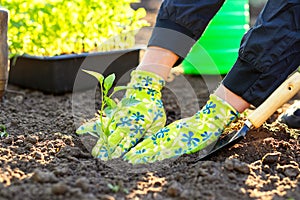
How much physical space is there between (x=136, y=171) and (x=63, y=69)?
1.09 m

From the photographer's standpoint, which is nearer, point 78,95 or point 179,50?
point 179,50

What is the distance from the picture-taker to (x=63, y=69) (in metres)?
2.50

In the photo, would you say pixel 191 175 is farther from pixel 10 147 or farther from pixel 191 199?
pixel 10 147

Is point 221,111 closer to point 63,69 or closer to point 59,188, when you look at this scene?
point 59,188

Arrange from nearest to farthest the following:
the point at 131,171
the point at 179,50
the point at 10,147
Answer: the point at 131,171 → the point at 10,147 → the point at 179,50

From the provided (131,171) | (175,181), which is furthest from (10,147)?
(175,181)

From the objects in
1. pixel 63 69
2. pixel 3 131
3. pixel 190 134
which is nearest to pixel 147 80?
pixel 190 134

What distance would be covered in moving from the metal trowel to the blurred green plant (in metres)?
1.09

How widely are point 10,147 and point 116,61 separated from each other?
1052 mm

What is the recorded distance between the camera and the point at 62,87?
2.53 metres

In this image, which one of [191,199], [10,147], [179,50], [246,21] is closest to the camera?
[191,199]

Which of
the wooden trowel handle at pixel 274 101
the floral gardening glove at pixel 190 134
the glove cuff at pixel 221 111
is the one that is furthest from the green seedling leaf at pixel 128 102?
the wooden trowel handle at pixel 274 101

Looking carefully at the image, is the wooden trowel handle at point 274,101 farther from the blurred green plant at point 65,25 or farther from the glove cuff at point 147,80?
the blurred green plant at point 65,25

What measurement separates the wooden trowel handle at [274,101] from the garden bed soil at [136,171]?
0.09 metres
